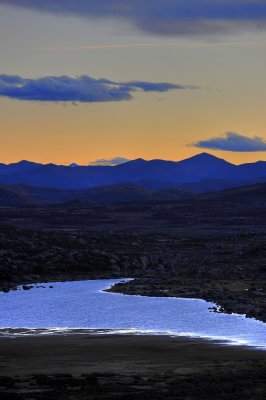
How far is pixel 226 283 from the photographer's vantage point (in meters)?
67.2

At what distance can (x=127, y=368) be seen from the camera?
3238 centimetres

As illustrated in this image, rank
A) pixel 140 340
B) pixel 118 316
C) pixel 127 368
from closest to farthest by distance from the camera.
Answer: pixel 127 368 < pixel 140 340 < pixel 118 316

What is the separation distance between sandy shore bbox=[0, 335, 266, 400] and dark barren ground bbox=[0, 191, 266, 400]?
0.04 metres

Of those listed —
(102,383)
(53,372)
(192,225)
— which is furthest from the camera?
(192,225)

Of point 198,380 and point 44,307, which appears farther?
point 44,307

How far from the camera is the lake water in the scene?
43.2 metres

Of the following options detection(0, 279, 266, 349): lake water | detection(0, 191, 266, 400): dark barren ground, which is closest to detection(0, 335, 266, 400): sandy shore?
detection(0, 191, 266, 400): dark barren ground

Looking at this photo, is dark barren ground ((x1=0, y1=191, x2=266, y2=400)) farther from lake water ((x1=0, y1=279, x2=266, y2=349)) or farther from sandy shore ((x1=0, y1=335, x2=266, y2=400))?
lake water ((x1=0, y1=279, x2=266, y2=349))

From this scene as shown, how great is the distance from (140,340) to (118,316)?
9.89m

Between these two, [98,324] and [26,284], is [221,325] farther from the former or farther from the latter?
[26,284]

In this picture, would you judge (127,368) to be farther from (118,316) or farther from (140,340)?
(118,316)

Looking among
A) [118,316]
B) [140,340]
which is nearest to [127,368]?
[140,340]

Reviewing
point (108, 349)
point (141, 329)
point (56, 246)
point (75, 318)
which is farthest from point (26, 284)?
point (108, 349)

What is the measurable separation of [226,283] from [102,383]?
38.9m
